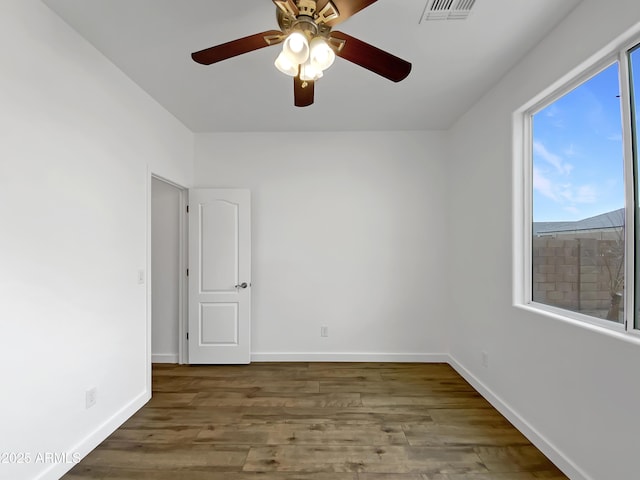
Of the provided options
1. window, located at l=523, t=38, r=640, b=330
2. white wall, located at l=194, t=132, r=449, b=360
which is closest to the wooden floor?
white wall, located at l=194, t=132, r=449, b=360

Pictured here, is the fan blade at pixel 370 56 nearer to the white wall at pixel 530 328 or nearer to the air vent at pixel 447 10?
the air vent at pixel 447 10

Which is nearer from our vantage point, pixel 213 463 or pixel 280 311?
pixel 213 463

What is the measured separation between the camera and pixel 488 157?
2.81 m

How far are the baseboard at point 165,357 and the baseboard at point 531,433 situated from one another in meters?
3.24

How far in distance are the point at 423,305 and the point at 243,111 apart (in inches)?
116

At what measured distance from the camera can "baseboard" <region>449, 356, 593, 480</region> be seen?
1831 millimetres

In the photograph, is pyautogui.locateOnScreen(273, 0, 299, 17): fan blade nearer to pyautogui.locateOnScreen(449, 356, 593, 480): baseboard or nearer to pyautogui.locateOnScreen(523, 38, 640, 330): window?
pyautogui.locateOnScreen(523, 38, 640, 330): window

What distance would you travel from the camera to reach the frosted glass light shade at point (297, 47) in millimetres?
1320

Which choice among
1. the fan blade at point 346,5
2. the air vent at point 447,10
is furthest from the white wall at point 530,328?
the fan blade at point 346,5

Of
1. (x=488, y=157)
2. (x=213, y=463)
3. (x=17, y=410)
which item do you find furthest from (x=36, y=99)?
(x=488, y=157)

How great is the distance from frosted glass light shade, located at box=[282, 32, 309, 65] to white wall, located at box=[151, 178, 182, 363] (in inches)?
111

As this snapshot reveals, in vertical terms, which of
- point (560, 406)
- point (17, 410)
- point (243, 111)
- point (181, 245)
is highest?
point (243, 111)

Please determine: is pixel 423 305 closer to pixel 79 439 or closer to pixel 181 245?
pixel 181 245

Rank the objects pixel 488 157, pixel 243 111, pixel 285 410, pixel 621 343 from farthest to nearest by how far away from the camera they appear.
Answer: pixel 243 111 < pixel 488 157 < pixel 285 410 < pixel 621 343
